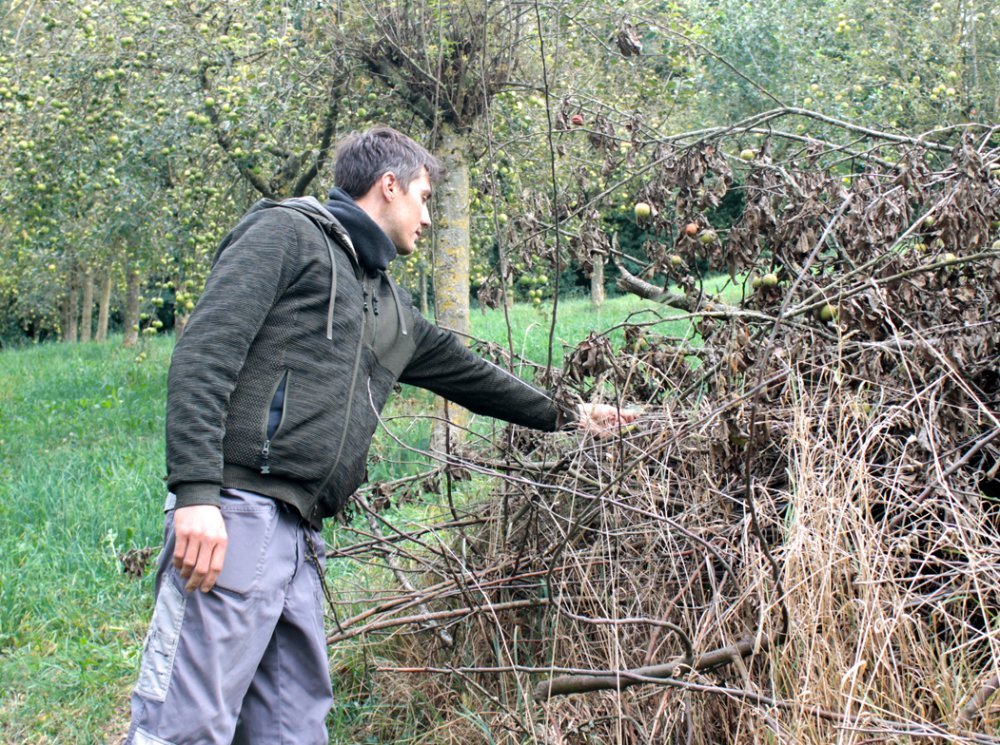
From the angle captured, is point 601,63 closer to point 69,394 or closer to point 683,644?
point 683,644

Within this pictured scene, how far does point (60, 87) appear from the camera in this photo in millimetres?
7398

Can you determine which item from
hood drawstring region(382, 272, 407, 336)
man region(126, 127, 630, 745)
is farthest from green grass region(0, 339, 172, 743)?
hood drawstring region(382, 272, 407, 336)

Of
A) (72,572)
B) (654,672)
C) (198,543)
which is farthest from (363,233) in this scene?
(72,572)

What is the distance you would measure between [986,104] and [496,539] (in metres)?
11.5

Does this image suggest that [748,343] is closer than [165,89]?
Yes

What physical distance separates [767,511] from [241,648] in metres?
1.68

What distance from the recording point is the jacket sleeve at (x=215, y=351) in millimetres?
2449

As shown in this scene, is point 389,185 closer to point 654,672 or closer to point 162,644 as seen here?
point 162,644

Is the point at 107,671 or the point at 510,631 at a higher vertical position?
the point at 510,631

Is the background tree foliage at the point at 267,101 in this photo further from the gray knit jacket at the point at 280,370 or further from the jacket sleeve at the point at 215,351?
the jacket sleeve at the point at 215,351

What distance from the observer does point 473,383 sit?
3.50 m

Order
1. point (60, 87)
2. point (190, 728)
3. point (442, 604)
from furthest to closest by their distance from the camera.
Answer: point (60, 87), point (442, 604), point (190, 728)

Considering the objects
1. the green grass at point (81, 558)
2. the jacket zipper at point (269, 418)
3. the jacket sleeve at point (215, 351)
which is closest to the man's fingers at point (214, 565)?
the jacket sleeve at point (215, 351)

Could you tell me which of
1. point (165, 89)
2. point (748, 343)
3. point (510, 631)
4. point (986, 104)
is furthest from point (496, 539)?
point (986, 104)
